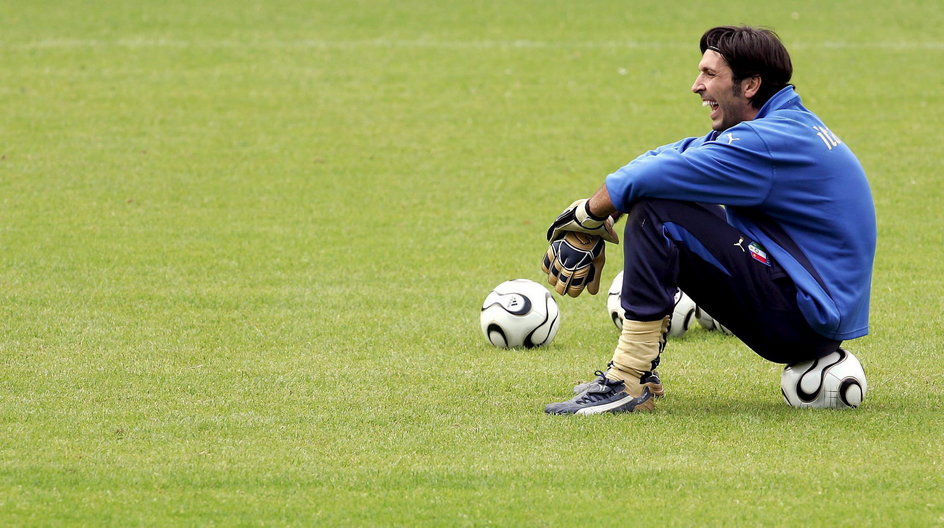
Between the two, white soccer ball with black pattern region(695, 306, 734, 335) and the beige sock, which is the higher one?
the beige sock

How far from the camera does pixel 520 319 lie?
7449mm

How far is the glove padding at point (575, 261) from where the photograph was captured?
6.02 m

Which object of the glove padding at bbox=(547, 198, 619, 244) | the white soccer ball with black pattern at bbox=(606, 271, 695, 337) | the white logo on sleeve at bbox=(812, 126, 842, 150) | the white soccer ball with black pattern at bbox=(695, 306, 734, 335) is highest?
the glove padding at bbox=(547, 198, 619, 244)

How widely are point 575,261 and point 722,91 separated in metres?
1.07

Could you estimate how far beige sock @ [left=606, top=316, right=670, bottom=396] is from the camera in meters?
5.80

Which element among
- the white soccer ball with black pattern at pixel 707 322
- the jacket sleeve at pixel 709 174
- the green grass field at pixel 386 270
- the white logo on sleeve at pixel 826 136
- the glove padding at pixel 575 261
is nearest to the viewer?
the green grass field at pixel 386 270

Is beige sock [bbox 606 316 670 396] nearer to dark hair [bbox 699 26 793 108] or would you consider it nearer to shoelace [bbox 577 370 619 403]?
shoelace [bbox 577 370 619 403]

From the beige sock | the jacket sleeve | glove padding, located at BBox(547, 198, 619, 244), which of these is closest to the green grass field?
the beige sock

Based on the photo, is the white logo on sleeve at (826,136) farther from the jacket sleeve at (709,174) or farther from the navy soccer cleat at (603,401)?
the navy soccer cleat at (603,401)

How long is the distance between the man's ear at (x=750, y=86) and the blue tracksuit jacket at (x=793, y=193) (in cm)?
9

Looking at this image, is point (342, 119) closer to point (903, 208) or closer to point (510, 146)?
point (510, 146)

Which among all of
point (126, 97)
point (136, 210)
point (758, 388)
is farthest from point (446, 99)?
point (758, 388)

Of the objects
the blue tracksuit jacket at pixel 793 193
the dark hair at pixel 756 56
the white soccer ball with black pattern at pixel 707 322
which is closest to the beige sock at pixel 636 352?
the blue tracksuit jacket at pixel 793 193

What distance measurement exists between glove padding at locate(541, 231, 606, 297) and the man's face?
851 mm
